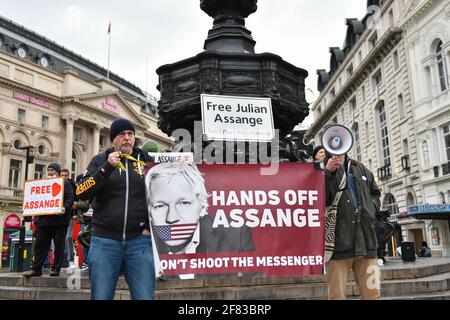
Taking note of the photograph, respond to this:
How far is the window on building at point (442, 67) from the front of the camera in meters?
29.9

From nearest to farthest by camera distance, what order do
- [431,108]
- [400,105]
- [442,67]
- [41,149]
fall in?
[442,67]
[431,108]
[400,105]
[41,149]

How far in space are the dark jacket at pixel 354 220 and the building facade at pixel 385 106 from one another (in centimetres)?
2476

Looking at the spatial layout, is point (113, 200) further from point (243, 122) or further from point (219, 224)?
point (243, 122)

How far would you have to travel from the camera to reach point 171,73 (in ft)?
28.1

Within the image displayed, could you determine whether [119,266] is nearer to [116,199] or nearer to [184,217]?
[116,199]

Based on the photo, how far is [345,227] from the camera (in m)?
3.94

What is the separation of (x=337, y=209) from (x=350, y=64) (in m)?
49.2

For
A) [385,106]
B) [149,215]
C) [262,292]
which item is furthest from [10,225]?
[149,215]

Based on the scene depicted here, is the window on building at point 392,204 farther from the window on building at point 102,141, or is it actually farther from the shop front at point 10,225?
the window on building at point 102,141

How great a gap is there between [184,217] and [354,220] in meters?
1.73

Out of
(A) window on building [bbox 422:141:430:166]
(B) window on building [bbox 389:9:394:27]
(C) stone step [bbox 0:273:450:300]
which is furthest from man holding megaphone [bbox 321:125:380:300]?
(B) window on building [bbox 389:9:394:27]

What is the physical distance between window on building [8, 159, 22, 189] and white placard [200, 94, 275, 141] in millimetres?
42379

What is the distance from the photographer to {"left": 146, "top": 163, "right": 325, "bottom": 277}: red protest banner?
4410 millimetres

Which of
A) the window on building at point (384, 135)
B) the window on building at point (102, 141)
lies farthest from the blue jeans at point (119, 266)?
the window on building at point (102, 141)
